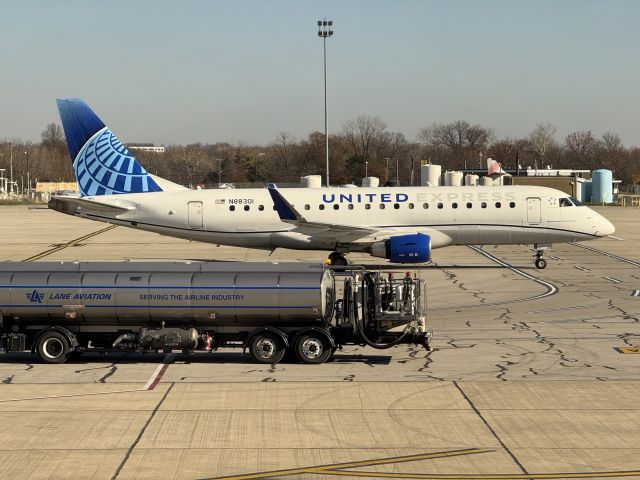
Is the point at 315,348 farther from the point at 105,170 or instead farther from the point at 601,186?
the point at 601,186

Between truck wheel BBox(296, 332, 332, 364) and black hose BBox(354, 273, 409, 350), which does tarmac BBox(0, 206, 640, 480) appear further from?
black hose BBox(354, 273, 409, 350)

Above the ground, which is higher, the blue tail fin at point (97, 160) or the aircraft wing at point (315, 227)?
the blue tail fin at point (97, 160)

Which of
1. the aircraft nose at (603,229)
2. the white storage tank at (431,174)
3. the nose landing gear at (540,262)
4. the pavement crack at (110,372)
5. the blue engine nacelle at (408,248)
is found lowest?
the pavement crack at (110,372)

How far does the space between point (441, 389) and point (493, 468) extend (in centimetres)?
613

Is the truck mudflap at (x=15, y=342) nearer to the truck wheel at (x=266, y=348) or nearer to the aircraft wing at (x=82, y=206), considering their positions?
the truck wheel at (x=266, y=348)

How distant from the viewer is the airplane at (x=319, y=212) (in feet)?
149

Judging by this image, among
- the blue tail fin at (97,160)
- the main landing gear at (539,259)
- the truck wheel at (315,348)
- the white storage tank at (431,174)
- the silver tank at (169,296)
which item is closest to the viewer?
the silver tank at (169,296)

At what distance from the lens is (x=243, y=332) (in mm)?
25172

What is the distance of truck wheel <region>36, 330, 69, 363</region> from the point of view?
25297mm

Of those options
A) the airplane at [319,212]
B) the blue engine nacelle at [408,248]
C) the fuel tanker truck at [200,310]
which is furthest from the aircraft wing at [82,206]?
the fuel tanker truck at [200,310]

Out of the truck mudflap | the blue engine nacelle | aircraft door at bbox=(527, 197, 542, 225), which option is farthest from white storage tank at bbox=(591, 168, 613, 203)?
the truck mudflap

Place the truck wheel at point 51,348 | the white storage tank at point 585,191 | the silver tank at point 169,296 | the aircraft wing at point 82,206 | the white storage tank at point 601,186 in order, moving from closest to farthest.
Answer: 1. the silver tank at point 169,296
2. the truck wheel at point 51,348
3. the aircraft wing at point 82,206
4. the white storage tank at point 601,186
5. the white storage tank at point 585,191

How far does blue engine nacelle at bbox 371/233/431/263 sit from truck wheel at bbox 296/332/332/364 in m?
19.8

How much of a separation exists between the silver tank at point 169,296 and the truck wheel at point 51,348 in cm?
41
